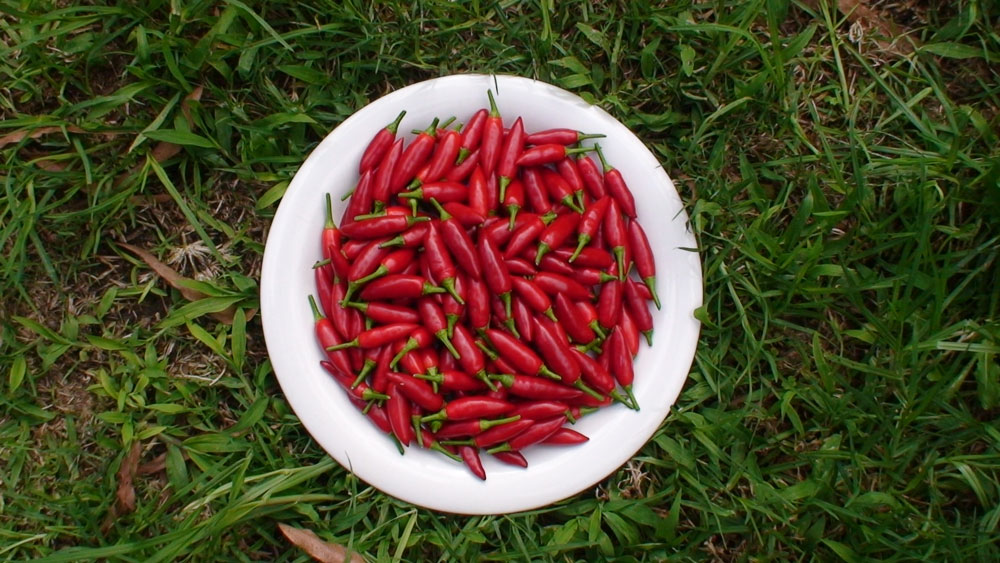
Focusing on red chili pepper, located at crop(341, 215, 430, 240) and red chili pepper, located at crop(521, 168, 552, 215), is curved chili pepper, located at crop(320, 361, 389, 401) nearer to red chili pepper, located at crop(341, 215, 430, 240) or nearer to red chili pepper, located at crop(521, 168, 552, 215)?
red chili pepper, located at crop(341, 215, 430, 240)

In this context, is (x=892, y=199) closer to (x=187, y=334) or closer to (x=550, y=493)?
(x=550, y=493)

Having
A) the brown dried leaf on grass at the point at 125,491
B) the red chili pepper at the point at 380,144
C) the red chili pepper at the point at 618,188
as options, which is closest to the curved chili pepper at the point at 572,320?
the red chili pepper at the point at 618,188

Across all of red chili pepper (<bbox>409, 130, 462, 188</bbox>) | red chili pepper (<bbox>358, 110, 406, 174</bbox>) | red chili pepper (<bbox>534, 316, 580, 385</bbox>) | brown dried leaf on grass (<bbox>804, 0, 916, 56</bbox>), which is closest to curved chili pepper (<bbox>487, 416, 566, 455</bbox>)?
red chili pepper (<bbox>534, 316, 580, 385</bbox>)

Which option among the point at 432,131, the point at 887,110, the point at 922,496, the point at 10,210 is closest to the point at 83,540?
the point at 10,210

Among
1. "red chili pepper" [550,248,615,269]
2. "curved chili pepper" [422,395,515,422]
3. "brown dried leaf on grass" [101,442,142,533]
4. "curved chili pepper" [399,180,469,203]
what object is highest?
"curved chili pepper" [399,180,469,203]

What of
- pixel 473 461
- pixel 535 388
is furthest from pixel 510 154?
pixel 473 461
